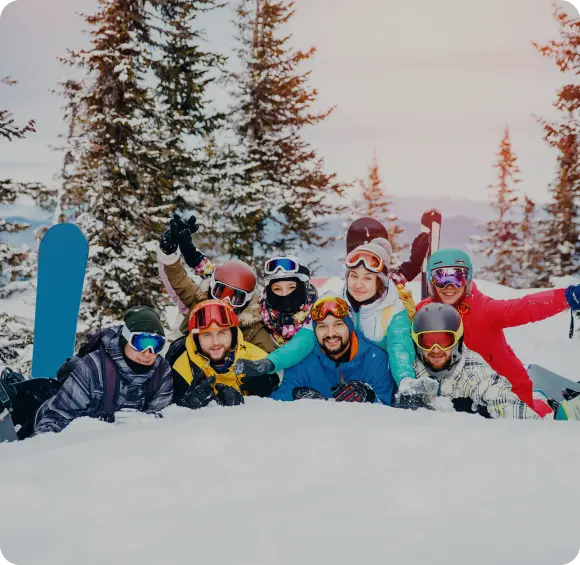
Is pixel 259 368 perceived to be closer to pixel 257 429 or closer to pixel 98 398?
pixel 98 398

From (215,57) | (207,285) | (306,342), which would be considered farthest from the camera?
(215,57)

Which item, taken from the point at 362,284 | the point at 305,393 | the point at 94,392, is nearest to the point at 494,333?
the point at 362,284

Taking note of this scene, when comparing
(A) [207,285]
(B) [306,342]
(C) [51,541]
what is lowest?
(C) [51,541]

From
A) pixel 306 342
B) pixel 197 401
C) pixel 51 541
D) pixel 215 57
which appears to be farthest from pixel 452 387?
pixel 215 57

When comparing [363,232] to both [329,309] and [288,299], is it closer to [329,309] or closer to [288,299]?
[288,299]

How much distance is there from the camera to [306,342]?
4504 millimetres

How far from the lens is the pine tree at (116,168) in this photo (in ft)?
38.9

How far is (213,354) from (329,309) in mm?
931

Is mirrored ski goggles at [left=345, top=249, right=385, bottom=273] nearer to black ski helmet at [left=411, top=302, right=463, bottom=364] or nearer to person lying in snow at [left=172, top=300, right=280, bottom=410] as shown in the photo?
black ski helmet at [left=411, top=302, right=463, bottom=364]

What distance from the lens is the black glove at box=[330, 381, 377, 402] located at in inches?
163

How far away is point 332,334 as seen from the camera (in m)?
4.36

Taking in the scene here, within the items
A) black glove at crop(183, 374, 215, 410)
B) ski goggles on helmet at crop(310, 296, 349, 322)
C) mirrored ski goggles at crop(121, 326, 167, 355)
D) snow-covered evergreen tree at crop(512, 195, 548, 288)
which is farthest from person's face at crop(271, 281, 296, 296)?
snow-covered evergreen tree at crop(512, 195, 548, 288)

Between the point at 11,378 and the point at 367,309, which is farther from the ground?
the point at 367,309

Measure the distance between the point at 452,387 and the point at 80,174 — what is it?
1063 centimetres
